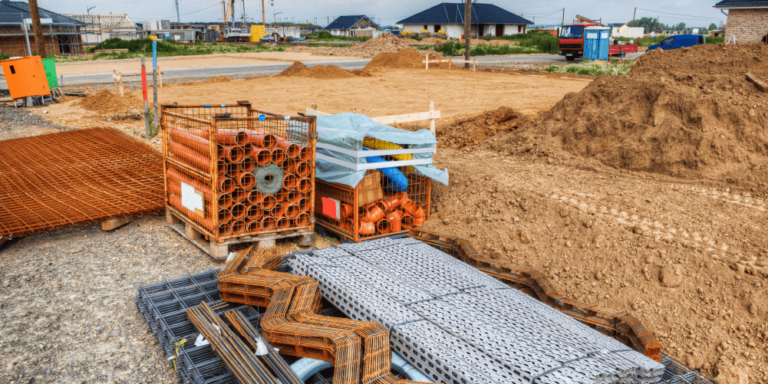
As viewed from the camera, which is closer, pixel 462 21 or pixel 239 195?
pixel 239 195

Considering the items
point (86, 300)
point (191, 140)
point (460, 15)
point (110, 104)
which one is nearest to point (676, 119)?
point (191, 140)

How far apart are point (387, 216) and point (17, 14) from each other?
1972 inches

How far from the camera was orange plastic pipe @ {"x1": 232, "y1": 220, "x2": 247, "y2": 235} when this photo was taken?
6336 millimetres

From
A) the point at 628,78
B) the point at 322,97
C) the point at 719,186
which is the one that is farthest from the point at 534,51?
the point at 719,186

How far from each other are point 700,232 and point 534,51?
45438mm

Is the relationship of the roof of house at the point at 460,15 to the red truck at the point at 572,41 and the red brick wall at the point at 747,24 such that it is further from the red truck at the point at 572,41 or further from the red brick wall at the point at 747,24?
the red brick wall at the point at 747,24

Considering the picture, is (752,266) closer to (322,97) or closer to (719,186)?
(719,186)

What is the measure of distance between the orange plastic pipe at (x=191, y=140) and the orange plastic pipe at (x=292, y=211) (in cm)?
117

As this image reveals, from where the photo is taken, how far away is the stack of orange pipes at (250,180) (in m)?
6.02

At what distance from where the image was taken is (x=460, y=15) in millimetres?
77688

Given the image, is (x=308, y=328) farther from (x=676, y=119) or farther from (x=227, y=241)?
(x=676, y=119)

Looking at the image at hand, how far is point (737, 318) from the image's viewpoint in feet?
15.4

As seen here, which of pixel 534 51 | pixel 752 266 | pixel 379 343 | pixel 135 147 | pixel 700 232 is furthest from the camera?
pixel 534 51

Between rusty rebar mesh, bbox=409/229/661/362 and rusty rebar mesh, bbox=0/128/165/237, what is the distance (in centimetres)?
430
